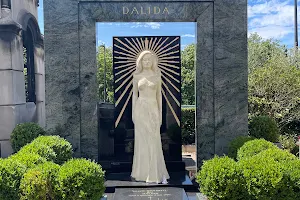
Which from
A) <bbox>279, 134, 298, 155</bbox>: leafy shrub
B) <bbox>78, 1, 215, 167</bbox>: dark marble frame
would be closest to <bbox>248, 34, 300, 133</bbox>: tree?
<bbox>279, 134, 298, 155</bbox>: leafy shrub

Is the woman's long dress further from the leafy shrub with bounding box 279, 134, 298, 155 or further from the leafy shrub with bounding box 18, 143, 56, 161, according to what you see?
the leafy shrub with bounding box 279, 134, 298, 155

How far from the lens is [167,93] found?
7449mm

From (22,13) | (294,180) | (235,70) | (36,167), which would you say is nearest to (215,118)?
(235,70)

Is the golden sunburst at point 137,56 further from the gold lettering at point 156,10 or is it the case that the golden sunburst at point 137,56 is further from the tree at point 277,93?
the tree at point 277,93

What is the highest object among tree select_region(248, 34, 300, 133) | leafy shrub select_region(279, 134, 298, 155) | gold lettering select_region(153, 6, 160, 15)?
gold lettering select_region(153, 6, 160, 15)

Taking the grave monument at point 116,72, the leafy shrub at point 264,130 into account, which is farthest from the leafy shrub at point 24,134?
the leafy shrub at point 264,130

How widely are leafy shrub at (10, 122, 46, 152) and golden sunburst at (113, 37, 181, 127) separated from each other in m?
2.04

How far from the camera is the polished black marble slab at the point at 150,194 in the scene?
18.8 ft

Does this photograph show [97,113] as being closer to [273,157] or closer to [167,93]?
[167,93]

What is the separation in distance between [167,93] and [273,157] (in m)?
2.99

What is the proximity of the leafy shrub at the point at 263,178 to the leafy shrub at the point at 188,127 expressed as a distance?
6.31m

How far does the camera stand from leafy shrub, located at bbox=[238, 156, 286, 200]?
4578 millimetres

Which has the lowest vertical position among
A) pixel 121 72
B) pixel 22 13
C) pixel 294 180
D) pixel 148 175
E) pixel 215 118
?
pixel 148 175

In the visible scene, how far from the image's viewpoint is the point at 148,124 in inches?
256
